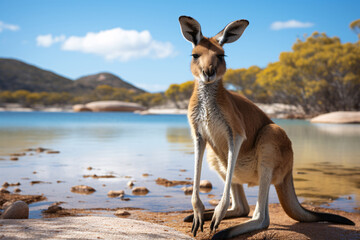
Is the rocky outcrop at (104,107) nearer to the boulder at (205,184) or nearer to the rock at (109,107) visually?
the rock at (109,107)

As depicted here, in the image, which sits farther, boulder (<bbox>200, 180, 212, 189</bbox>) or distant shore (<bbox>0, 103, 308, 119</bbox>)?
distant shore (<bbox>0, 103, 308, 119</bbox>)

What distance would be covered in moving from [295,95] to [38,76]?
98.5m

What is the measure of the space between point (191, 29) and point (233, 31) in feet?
1.12

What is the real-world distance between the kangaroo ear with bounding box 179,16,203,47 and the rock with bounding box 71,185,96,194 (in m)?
3.34

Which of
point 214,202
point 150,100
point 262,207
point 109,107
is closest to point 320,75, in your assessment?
point 214,202

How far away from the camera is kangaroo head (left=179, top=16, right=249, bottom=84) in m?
2.97

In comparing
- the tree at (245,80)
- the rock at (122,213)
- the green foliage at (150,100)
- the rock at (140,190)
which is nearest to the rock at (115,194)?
the rock at (140,190)

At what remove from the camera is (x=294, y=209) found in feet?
12.2

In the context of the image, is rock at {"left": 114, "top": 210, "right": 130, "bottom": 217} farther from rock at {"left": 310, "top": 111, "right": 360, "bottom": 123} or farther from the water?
rock at {"left": 310, "top": 111, "right": 360, "bottom": 123}

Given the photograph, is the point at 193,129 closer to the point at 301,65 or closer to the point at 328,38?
the point at 301,65

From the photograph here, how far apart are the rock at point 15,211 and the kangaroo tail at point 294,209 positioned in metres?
2.57

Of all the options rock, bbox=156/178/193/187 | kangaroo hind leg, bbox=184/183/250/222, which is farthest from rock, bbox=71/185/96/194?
kangaroo hind leg, bbox=184/183/250/222

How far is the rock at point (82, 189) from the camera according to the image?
5652mm

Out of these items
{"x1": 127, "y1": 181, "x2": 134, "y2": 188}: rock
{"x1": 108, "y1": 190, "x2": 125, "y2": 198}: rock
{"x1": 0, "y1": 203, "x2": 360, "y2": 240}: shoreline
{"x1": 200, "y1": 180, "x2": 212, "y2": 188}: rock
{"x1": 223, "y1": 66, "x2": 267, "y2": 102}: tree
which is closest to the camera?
{"x1": 0, "y1": 203, "x2": 360, "y2": 240}: shoreline
